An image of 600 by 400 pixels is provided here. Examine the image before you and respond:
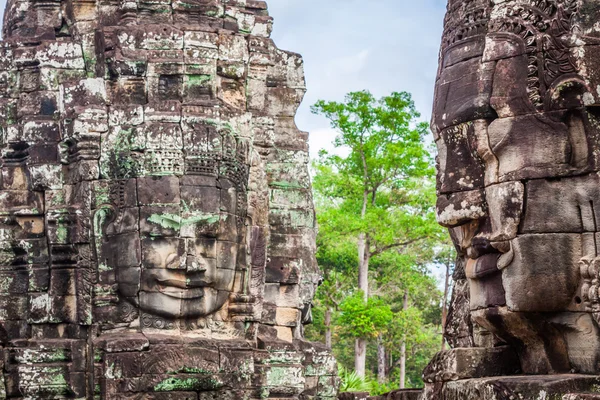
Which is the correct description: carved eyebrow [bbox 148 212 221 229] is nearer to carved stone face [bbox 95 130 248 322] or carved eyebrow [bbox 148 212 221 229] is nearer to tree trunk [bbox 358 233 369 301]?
carved stone face [bbox 95 130 248 322]

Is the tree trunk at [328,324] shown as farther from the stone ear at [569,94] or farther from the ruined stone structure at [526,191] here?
the stone ear at [569,94]

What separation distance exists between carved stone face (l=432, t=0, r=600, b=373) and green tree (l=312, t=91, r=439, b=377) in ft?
89.6

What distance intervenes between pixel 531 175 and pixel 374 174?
29145mm

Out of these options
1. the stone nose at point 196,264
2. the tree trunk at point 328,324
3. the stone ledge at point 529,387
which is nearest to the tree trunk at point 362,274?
the tree trunk at point 328,324

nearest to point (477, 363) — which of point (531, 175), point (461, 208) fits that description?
point (461, 208)

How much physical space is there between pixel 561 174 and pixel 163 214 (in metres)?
8.29

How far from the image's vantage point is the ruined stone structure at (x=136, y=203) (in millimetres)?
16062

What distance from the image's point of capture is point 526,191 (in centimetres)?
851

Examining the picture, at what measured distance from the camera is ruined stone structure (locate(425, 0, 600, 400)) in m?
8.32

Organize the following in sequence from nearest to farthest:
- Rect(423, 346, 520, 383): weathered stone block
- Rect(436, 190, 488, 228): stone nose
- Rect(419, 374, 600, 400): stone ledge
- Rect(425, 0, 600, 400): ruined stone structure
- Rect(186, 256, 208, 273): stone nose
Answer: Rect(419, 374, 600, 400): stone ledge → Rect(425, 0, 600, 400): ruined stone structure → Rect(436, 190, 488, 228): stone nose → Rect(423, 346, 520, 383): weathered stone block → Rect(186, 256, 208, 273): stone nose

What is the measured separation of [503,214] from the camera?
8.57 m

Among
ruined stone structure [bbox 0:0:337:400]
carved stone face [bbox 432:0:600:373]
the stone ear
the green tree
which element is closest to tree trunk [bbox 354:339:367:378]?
the green tree

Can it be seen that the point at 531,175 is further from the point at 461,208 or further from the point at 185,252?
the point at 185,252

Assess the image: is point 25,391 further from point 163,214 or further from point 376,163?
point 376,163
